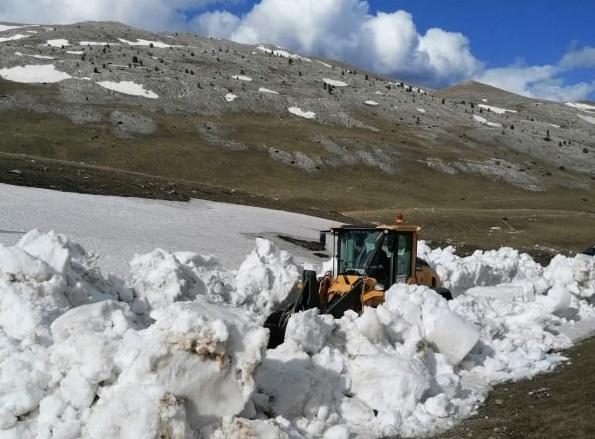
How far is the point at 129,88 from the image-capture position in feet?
253

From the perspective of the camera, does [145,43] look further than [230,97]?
Yes

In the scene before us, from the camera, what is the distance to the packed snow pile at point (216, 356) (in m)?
6.25

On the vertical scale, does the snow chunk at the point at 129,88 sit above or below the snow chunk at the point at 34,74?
below

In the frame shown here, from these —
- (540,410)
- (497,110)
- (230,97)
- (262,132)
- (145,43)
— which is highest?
(145,43)

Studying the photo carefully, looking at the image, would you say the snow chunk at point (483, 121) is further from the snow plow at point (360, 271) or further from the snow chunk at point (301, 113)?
the snow plow at point (360, 271)

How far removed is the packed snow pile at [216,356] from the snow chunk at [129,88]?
66442 millimetres

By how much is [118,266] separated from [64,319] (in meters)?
8.58

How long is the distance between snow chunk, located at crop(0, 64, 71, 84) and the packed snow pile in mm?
70062

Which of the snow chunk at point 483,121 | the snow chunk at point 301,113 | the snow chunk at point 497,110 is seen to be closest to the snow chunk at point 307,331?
the snow chunk at point 301,113

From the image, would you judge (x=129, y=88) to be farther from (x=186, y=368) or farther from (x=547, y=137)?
(x=186, y=368)

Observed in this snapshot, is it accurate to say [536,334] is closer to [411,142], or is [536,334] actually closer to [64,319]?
[64,319]

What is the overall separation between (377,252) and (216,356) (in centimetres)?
617

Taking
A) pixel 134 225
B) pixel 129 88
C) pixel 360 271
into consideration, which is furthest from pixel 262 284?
pixel 129 88

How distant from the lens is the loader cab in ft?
39.7
